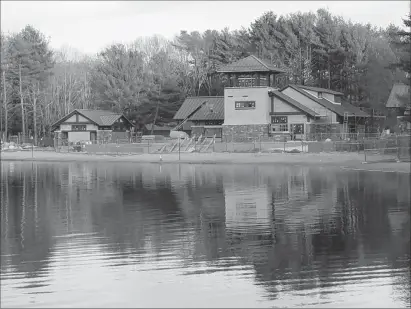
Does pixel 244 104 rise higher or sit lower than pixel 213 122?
higher

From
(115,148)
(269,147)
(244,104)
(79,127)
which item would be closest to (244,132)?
(244,104)

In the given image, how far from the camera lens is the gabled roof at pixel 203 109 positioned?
7694cm

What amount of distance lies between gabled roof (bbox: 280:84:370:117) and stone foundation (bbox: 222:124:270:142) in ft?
19.3

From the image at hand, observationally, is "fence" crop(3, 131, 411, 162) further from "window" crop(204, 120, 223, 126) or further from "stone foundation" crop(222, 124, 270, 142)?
"window" crop(204, 120, 223, 126)

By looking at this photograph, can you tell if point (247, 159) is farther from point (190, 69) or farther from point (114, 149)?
point (190, 69)

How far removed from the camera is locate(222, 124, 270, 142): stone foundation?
72500 mm

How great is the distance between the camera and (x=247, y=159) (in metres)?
55.3

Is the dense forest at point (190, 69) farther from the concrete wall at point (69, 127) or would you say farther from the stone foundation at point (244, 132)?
the stone foundation at point (244, 132)

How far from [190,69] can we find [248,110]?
3230 centimetres

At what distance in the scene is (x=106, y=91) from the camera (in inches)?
3634

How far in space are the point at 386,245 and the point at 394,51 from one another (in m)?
71.3

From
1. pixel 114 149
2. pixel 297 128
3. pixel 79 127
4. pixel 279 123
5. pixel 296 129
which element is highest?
pixel 79 127

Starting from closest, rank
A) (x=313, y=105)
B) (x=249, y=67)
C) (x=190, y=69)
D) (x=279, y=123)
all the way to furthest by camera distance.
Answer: (x=249, y=67) → (x=279, y=123) → (x=313, y=105) → (x=190, y=69)

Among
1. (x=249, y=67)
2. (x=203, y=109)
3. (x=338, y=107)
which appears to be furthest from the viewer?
(x=203, y=109)
